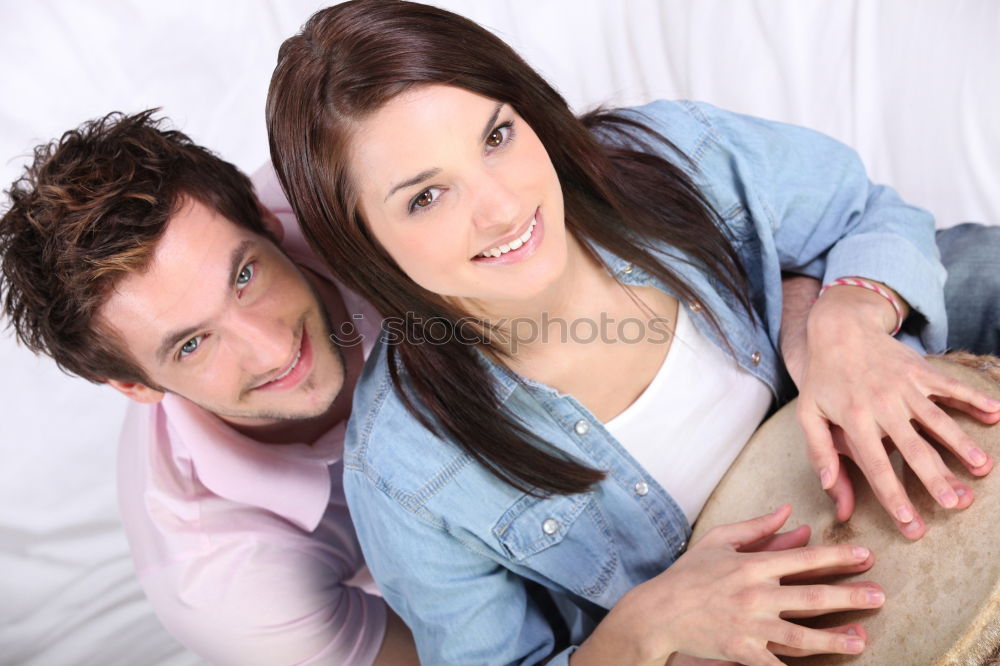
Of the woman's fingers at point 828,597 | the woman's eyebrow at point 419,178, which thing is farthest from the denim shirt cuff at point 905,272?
the woman's eyebrow at point 419,178

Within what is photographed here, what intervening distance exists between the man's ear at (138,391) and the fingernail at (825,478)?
1.18 m

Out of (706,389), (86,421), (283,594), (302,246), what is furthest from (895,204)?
(86,421)

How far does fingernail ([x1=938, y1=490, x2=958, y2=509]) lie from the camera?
1.07 metres

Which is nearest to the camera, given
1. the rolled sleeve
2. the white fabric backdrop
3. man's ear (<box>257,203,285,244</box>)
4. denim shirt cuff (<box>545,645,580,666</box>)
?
denim shirt cuff (<box>545,645,580,666</box>)

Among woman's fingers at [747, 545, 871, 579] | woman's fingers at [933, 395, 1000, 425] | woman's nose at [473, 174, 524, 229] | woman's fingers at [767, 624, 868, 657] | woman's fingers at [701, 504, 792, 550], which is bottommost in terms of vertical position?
woman's fingers at [767, 624, 868, 657]

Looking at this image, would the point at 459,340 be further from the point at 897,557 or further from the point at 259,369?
the point at 897,557

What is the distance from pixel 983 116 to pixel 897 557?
1.26 m

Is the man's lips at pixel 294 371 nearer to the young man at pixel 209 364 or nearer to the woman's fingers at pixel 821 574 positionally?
the young man at pixel 209 364

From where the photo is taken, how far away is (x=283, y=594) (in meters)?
1.73

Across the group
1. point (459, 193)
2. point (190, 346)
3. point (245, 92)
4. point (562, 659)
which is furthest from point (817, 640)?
point (245, 92)

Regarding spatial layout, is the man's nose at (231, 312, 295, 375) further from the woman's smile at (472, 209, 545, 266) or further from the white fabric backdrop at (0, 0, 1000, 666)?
the white fabric backdrop at (0, 0, 1000, 666)

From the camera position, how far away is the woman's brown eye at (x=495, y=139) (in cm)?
125

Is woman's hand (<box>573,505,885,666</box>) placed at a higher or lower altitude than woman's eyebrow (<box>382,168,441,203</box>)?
lower

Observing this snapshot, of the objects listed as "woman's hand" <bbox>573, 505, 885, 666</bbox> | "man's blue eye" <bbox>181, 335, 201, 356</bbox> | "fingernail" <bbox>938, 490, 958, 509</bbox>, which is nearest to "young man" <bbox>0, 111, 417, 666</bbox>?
"man's blue eye" <bbox>181, 335, 201, 356</bbox>
